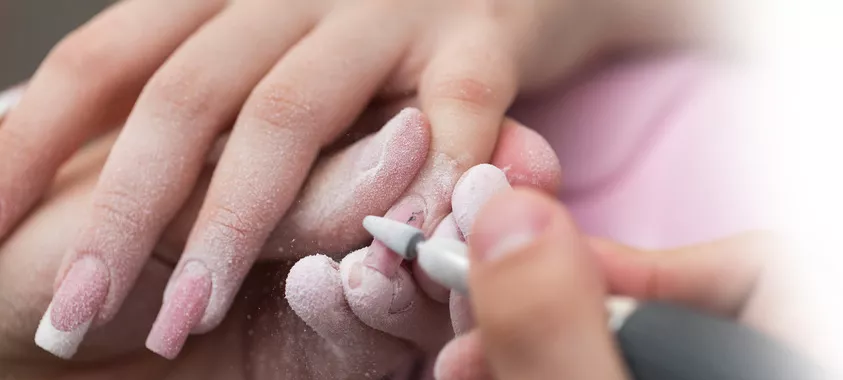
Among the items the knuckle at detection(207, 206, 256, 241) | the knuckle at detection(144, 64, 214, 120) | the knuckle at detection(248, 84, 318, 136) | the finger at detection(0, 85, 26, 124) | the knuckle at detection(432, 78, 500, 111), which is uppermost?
the knuckle at detection(432, 78, 500, 111)

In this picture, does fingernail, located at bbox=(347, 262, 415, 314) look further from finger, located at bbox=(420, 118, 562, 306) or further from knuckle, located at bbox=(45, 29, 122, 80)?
knuckle, located at bbox=(45, 29, 122, 80)

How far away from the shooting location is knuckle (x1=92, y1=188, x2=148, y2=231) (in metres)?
0.29

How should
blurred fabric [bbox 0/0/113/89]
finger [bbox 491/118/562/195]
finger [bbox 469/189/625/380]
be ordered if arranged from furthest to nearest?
blurred fabric [bbox 0/0/113/89]
finger [bbox 491/118/562/195]
finger [bbox 469/189/625/380]

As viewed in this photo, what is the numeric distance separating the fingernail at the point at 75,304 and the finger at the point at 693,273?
0.19 m

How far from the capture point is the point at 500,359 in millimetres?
163

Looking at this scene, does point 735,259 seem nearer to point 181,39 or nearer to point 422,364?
point 422,364

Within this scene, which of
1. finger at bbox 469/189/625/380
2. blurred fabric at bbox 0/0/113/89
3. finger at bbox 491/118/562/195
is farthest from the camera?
blurred fabric at bbox 0/0/113/89

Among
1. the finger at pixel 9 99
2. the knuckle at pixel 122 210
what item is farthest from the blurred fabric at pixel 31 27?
the knuckle at pixel 122 210

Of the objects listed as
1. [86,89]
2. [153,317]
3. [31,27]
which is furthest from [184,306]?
[31,27]

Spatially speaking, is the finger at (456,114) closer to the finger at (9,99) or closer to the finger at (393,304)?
the finger at (393,304)

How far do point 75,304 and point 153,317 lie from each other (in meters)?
0.03

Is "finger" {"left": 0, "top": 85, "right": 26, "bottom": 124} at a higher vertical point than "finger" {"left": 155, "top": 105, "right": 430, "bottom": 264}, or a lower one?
lower

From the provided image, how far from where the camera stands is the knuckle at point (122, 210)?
11.3 inches

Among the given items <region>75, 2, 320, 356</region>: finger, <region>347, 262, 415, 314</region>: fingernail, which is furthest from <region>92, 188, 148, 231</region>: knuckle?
<region>347, 262, 415, 314</region>: fingernail
